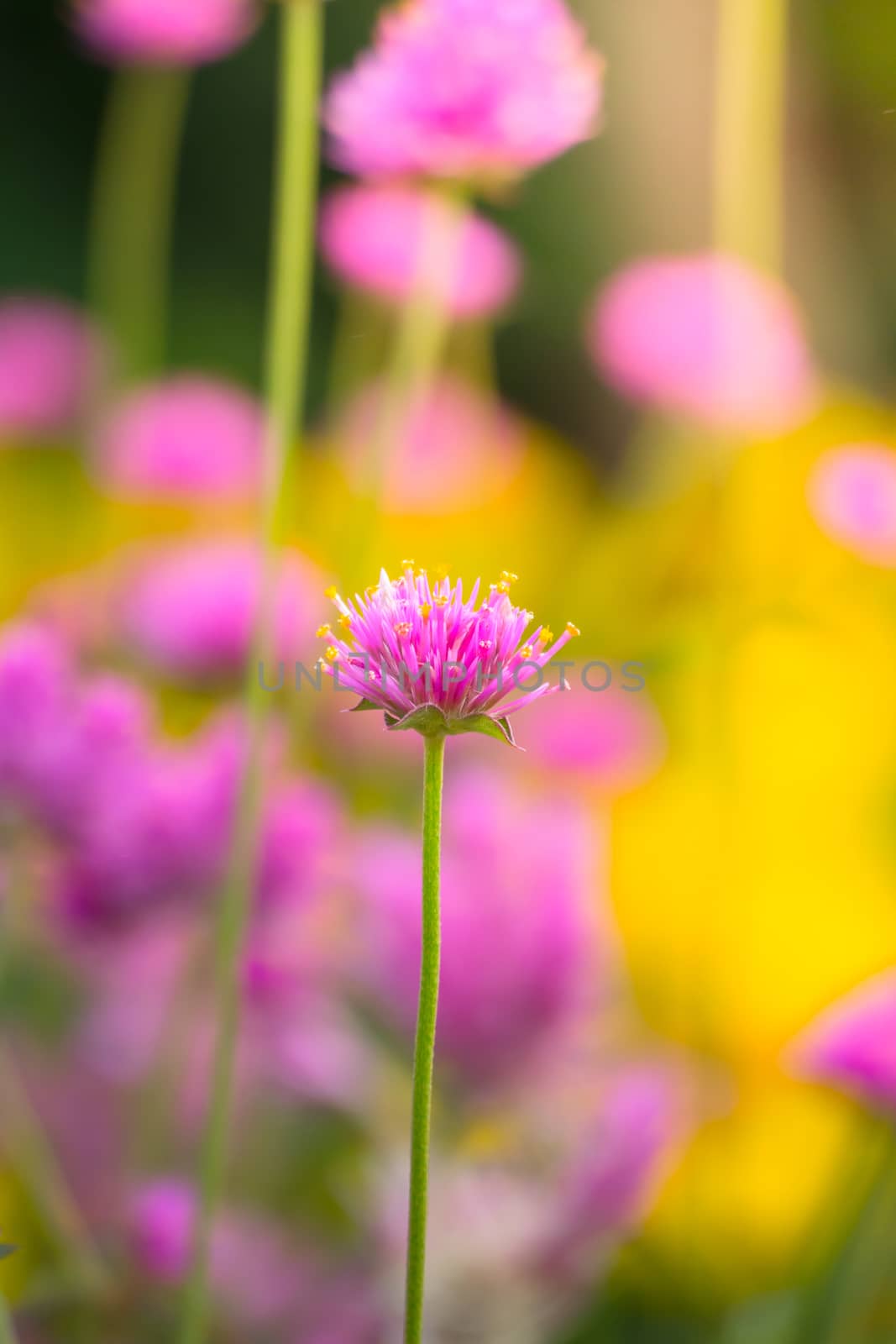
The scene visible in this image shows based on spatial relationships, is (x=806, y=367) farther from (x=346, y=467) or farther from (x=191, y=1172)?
(x=191, y=1172)

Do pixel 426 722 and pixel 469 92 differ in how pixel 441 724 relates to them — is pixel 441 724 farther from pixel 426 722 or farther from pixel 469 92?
pixel 469 92

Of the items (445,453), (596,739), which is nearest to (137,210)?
(445,453)

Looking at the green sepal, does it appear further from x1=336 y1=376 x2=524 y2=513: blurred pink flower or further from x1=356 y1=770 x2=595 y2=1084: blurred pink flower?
x1=336 y1=376 x2=524 y2=513: blurred pink flower

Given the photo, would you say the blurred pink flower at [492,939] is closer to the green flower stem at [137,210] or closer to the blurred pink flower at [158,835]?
the blurred pink flower at [158,835]

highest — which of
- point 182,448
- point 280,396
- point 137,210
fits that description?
point 137,210

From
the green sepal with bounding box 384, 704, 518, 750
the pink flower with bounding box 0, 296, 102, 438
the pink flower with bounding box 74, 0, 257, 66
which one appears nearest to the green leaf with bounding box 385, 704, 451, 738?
the green sepal with bounding box 384, 704, 518, 750

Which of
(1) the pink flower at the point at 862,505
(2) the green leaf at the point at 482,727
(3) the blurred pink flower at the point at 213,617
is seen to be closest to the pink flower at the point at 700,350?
(1) the pink flower at the point at 862,505

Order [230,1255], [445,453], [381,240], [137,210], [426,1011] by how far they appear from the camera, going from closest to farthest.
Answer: [426,1011]
[230,1255]
[381,240]
[445,453]
[137,210]

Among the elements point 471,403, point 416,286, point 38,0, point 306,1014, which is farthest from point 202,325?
point 306,1014
